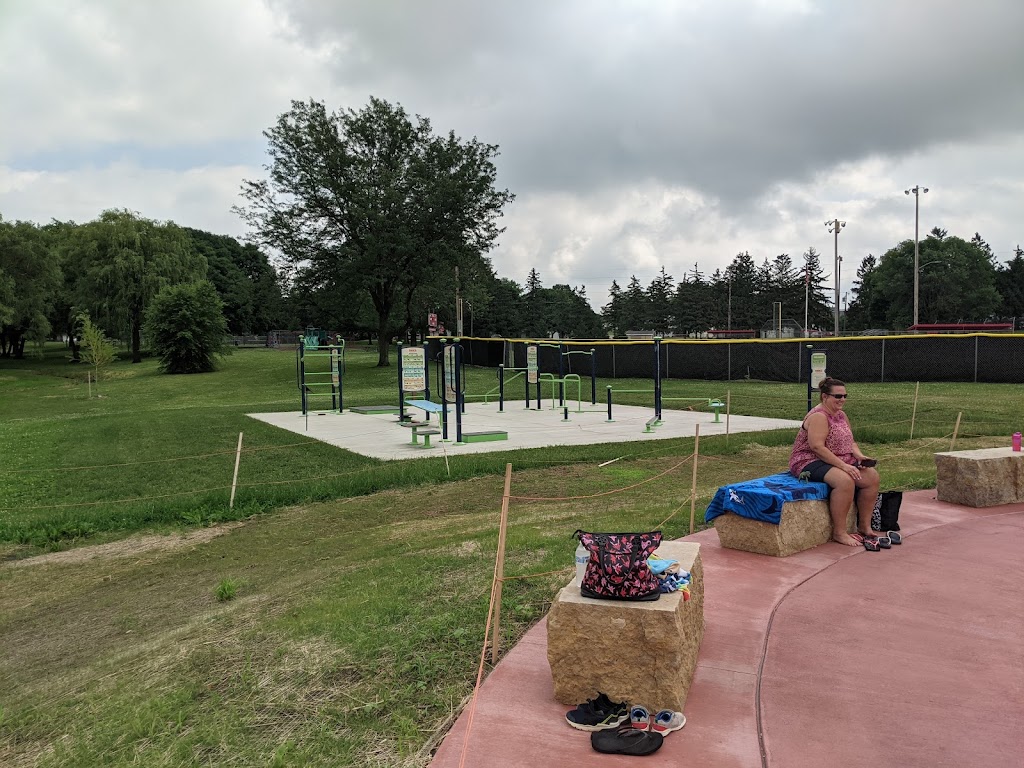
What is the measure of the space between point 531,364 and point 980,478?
1396 centimetres

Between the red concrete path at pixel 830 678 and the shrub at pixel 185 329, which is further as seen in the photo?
the shrub at pixel 185 329

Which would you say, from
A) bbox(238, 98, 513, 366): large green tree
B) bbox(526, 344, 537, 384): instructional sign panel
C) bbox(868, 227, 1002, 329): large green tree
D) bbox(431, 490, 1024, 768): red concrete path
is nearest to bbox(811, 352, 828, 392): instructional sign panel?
bbox(526, 344, 537, 384): instructional sign panel

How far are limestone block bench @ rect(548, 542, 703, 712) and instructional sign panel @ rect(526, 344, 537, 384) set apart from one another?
54.3ft

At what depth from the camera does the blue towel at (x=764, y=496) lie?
18.9ft

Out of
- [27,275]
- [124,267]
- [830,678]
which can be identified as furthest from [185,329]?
[830,678]

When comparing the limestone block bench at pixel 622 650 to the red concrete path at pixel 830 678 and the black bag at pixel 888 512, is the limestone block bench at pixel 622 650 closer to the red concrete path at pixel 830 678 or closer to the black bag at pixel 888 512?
the red concrete path at pixel 830 678

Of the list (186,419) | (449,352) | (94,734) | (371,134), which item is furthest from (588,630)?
(371,134)

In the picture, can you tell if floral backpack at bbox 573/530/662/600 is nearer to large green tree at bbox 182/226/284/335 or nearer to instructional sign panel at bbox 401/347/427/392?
instructional sign panel at bbox 401/347/427/392

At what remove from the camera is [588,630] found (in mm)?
3424

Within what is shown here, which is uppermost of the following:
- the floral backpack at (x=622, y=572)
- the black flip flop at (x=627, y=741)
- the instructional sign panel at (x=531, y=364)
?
the instructional sign panel at (x=531, y=364)

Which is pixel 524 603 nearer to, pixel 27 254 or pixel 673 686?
pixel 673 686

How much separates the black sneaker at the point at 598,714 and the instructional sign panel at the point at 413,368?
11.8 m

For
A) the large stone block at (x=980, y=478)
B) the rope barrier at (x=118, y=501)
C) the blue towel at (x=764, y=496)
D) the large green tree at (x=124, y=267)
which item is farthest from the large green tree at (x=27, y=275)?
the large stone block at (x=980, y=478)

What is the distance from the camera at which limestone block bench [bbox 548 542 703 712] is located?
10.9ft
